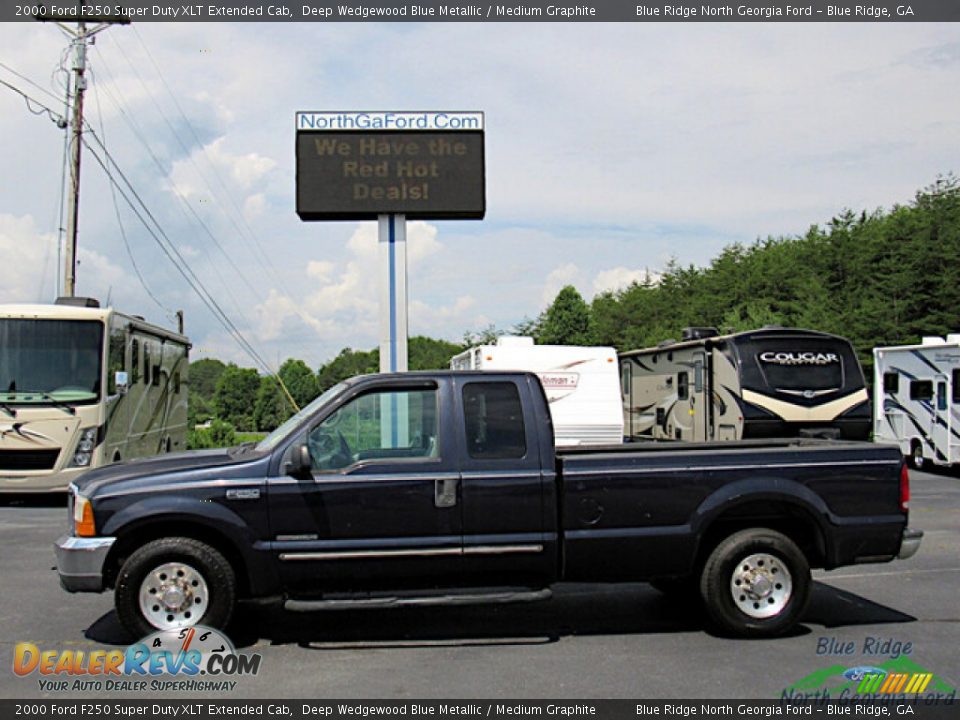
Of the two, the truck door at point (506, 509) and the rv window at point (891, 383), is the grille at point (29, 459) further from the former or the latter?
the rv window at point (891, 383)

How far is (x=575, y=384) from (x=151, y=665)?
11479mm

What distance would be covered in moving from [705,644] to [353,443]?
2.94 m

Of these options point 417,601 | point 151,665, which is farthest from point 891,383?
point 151,665

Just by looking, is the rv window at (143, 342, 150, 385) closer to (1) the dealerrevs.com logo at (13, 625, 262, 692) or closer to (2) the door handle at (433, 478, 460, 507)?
(1) the dealerrevs.com logo at (13, 625, 262, 692)

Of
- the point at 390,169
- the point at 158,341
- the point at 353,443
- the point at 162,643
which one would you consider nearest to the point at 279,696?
the point at 162,643

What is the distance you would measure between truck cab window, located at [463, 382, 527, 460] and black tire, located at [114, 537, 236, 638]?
6.38 ft

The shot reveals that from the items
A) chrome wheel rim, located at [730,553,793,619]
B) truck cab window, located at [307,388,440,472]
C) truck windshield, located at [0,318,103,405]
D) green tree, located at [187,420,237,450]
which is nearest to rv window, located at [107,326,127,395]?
truck windshield, located at [0,318,103,405]

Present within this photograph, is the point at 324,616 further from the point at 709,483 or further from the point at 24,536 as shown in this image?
the point at 24,536

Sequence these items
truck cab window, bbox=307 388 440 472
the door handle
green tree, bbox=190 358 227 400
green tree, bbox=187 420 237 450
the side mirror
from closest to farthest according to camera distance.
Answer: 1. the side mirror
2. the door handle
3. truck cab window, bbox=307 388 440 472
4. green tree, bbox=187 420 237 450
5. green tree, bbox=190 358 227 400

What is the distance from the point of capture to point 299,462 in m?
6.39

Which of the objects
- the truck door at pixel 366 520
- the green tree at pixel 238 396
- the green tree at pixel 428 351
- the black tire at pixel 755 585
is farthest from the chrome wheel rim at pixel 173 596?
the green tree at pixel 428 351

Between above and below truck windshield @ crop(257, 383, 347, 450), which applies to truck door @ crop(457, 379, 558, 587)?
below

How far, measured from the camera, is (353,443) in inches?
274

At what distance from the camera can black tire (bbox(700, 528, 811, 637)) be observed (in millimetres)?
6820
